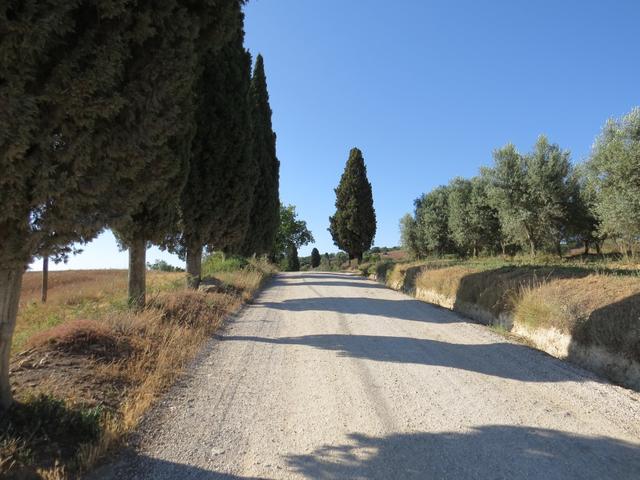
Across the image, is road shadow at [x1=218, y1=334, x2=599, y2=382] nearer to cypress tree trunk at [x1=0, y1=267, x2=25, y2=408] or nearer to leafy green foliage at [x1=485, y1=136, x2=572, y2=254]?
cypress tree trunk at [x1=0, y1=267, x2=25, y2=408]

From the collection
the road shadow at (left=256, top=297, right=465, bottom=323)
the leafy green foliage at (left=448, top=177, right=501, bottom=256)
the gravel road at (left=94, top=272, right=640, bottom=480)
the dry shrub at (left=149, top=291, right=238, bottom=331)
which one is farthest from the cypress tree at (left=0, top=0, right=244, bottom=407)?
the leafy green foliage at (left=448, top=177, right=501, bottom=256)

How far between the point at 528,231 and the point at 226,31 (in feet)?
92.4

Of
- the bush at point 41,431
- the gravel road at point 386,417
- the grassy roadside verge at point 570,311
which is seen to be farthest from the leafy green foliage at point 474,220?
the bush at point 41,431

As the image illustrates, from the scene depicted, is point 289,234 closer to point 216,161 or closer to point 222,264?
point 222,264

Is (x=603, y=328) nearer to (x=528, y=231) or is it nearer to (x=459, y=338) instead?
(x=459, y=338)

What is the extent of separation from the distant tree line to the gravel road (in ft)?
59.6

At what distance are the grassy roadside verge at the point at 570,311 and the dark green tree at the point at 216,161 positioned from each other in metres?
7.77

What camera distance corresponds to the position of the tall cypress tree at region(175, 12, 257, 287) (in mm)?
12375

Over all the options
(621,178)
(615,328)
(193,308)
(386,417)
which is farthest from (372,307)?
(621,178)

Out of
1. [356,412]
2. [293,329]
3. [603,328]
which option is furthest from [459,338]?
[356,412]

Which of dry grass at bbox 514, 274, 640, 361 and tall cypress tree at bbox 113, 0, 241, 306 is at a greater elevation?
tall cypress tree at bbox 113, 0, 241, 306

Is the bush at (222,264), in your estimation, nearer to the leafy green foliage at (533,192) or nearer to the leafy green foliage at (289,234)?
the leafy green foliage at (533,192)

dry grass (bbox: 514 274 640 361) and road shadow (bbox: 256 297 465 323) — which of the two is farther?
road shadow (bbox: 256 297 465 323)

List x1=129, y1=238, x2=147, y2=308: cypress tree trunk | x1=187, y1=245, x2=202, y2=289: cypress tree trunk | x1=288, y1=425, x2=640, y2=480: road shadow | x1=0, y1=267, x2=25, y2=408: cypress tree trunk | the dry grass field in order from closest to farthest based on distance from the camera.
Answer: x1=288, y1=425, x2=640, y2=480: road shadow → x1=0, y1=267, x2=25, y2=408: cypress tree trunk → the dry grass field → x1=129, y1=238, x2=147, y2=308: cypress tree trunk → x1=187, y1=245, x2=202, y2=289: cypress tree trunk
